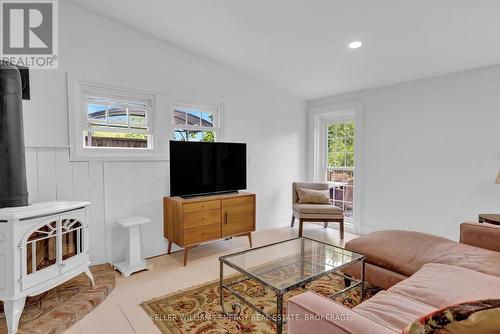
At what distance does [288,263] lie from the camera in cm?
219

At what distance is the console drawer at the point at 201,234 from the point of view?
9.46 feet

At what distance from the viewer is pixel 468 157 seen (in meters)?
3.03

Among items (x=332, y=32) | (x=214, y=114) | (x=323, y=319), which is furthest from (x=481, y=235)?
(x=214, y=114)

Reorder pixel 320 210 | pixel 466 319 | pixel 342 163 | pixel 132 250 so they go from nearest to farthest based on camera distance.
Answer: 1. pixel 466 319
2. pixel 132 250
3. pixel 320 210
4. pixel 342 163

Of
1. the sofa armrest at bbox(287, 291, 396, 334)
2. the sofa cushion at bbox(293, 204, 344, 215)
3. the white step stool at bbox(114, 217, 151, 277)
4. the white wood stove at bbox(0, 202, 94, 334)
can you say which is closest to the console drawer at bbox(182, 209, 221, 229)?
the white step stool at bbox(114, 217, 151, 277)

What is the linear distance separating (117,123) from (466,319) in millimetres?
3252

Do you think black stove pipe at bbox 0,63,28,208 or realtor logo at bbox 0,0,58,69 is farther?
realtor logo at bbox 0,0,58,69

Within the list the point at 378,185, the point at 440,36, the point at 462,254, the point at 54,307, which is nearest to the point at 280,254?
the point at 462,254

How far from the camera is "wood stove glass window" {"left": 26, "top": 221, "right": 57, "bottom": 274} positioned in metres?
1.90

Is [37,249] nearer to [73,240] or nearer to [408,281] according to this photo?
[73,240]

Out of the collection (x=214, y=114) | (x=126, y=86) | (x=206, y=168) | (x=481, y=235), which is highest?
(x=126, y=86)

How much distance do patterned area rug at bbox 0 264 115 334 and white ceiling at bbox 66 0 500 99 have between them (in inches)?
105

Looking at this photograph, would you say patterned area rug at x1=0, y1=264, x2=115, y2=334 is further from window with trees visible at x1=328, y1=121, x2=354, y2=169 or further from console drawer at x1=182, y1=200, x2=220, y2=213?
window with trees visible at x1=328, y1=121, x2=354, y2=169

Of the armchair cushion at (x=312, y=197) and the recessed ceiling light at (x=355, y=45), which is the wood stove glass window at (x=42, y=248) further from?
the recessed ceiling light at (x=355, y=45)
